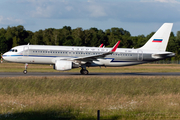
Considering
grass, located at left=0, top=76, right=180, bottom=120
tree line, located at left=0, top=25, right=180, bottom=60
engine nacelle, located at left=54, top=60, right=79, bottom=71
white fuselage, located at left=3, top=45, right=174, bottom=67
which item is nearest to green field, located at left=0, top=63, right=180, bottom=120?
grass, located at left=0, top=76, right=180, bottom=120

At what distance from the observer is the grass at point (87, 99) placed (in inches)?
560

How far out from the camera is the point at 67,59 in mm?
33906

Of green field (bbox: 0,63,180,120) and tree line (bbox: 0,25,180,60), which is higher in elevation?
tree line (bbox: 0,25,180,60)

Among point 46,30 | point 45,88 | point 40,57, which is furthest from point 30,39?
point 45,88

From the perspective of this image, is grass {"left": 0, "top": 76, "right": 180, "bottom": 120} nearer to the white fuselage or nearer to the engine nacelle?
the engine nacelle

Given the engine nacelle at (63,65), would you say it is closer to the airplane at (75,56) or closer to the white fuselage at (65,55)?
the airplane at (75,56)

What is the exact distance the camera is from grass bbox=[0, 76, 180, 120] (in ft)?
46.6

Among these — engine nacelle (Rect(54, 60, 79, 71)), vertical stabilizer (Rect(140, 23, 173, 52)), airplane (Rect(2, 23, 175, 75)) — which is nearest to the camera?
engine nacelle (Rect(54, 60, 79, 71))

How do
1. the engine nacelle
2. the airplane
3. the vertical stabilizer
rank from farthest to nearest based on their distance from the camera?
the vertical stabilizer < the airplane < the engine nacelle

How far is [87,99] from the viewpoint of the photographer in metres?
19.4

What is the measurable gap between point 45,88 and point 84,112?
34.9 ft

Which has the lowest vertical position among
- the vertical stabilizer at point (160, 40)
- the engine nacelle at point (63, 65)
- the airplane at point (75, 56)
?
the engine nacelle at point (63, 65)

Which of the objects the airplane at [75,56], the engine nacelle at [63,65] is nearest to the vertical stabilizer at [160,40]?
the airplane at [75,56]

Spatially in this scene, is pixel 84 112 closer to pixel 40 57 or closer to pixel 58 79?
pixel 58 79
